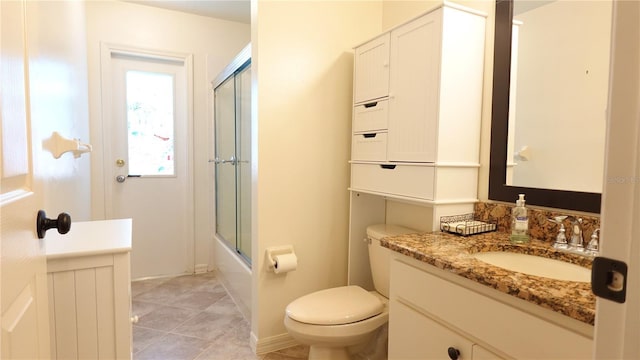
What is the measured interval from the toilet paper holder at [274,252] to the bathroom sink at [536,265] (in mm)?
1113

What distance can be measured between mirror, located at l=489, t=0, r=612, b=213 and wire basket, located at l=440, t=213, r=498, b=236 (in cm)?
13

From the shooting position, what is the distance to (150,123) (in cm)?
324

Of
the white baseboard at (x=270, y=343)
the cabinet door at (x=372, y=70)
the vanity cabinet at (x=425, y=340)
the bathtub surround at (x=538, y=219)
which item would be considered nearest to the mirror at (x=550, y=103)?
the bathtub surround at (x=538, y=219)

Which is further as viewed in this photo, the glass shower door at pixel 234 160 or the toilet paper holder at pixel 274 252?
the glass shower door at pixel 234 160

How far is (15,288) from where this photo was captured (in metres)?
0.57

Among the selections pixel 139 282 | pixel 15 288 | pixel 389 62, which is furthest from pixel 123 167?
pixel 15 288

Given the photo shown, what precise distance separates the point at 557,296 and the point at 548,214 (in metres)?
0.64

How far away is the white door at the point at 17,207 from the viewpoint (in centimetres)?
53

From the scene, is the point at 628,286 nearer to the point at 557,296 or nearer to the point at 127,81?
the point at 557,296

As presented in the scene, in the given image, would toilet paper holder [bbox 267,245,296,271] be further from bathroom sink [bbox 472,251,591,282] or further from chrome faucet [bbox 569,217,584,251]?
chrome faucet [bbox 569,217,584,251]

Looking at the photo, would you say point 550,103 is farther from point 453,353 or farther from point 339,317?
point 339,317

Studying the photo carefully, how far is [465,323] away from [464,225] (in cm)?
52

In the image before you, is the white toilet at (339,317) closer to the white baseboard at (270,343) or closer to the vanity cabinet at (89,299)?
the white baseboard at (270,343)

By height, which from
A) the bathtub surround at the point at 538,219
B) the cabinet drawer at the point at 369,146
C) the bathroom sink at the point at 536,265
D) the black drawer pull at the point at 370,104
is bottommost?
the bathroom sink at the point at 536,265
